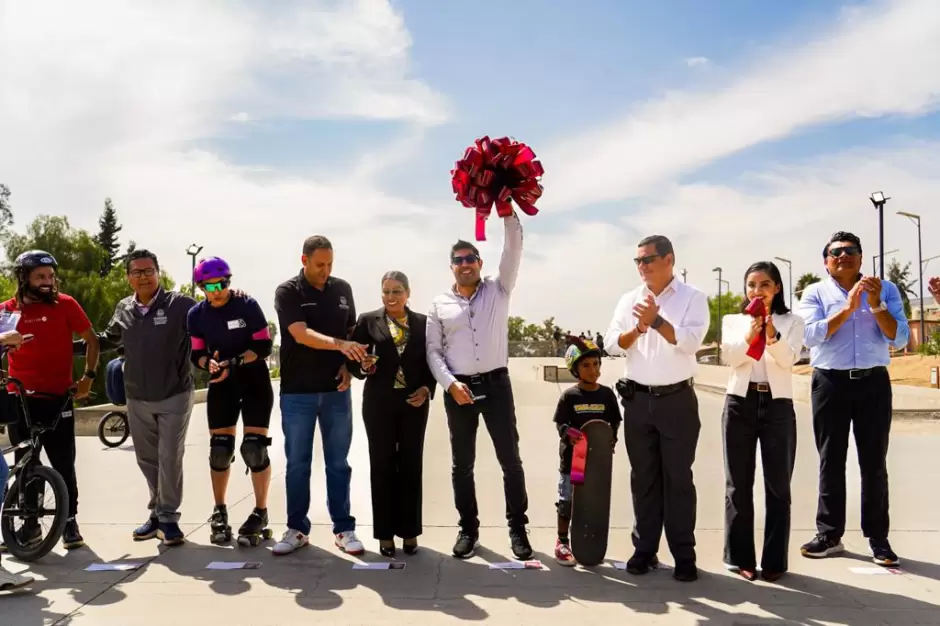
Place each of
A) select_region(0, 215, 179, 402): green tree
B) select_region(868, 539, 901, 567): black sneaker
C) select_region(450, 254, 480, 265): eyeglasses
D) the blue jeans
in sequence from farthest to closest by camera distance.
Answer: select_region(0, 215, 179, 402): green tree → the blue jeans → select_region(450, 254, 480, 265): eyeglasses → select_region(868, 539, 901, 567): black sneaker

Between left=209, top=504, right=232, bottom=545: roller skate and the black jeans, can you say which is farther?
left=209, top=504, right=232, bottom=545: roller skate

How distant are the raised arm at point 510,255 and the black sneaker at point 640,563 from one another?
1791 mm

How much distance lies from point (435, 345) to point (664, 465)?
5.14 ft

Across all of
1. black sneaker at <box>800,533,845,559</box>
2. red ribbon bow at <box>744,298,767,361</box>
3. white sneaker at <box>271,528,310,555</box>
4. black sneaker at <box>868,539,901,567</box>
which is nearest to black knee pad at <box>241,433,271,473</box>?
white sneaker at <box>271,528,310,555</box>

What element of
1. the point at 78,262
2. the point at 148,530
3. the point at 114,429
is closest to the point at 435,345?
the point at 148,530

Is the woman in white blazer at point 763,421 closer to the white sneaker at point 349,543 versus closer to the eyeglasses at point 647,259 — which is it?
the eyeglasses at point 647,259

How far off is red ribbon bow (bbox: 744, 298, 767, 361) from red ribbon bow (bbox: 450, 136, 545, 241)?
1.41 metres

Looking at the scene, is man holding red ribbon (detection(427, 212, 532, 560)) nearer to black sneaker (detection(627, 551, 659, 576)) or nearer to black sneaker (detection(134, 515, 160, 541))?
black sneaker (detection(627, 551, 659, 576))

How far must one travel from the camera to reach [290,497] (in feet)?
16.5

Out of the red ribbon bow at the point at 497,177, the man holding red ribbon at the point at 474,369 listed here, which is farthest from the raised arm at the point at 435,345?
the red ribbon bow at the point at 497,177

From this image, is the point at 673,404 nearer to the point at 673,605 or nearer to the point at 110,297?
the point at 673,605

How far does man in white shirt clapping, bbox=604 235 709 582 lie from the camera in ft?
14.1

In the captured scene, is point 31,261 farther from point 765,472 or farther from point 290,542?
point 765,472

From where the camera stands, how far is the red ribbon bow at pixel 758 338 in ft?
13.9
